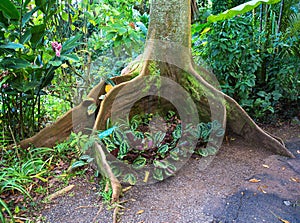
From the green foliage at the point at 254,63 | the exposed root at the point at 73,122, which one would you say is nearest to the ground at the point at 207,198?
the exposed root at the point at 73,122

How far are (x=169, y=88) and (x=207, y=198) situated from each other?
151 centimetres

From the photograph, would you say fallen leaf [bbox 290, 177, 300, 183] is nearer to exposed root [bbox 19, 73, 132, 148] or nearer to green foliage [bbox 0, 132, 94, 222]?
green foliage [bbox 0, 132, 94, 222]

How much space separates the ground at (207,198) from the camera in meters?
2.04

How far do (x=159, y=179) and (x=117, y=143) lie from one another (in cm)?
58

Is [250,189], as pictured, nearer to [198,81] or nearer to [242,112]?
[242,112]

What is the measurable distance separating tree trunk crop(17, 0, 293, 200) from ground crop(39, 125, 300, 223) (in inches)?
19.4

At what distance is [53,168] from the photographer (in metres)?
2.71

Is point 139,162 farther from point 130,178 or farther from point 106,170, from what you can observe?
point 106,170

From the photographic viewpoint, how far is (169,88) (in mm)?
3314

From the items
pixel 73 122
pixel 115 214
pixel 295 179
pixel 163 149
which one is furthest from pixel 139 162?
pixel 295 179

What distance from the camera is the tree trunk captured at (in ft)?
10.1

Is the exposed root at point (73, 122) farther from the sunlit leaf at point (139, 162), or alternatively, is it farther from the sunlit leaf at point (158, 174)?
the sunlit leaf at point (158, 174)

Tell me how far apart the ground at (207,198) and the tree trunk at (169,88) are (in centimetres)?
49

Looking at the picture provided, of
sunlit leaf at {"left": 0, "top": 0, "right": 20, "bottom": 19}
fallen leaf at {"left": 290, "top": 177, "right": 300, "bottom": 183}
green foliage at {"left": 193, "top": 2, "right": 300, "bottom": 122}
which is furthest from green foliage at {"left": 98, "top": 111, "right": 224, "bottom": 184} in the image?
sunlit leaf at {"left": 0, "top": 0, "right": 20, "bottom": 19}
